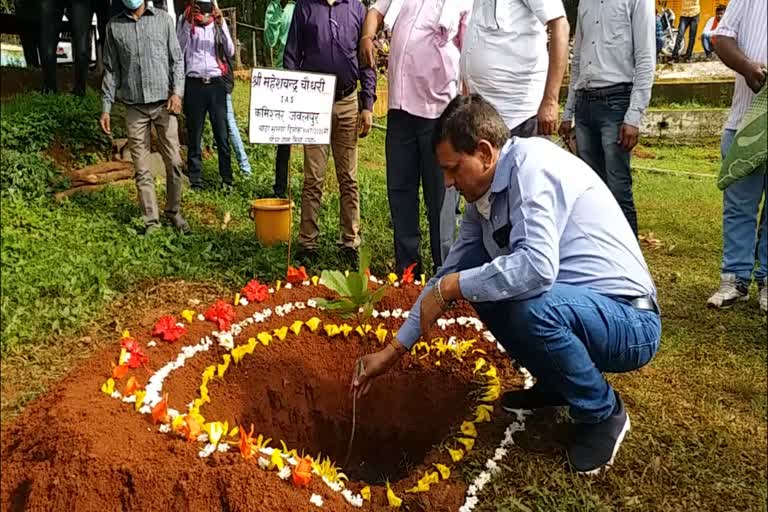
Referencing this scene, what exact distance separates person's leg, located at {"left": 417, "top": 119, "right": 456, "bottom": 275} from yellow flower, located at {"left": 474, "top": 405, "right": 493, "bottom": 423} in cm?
128

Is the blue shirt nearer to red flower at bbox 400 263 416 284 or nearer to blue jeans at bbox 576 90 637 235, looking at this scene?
red flower at bbox 400 263 416 284

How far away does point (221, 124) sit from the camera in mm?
5871

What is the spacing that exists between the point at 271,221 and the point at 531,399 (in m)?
2.46

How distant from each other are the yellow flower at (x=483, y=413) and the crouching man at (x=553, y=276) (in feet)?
1.39

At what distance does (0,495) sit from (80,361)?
1.99 feet

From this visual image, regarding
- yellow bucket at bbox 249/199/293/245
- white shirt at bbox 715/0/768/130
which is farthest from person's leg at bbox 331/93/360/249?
white shirt at bbox 715/0/768/130

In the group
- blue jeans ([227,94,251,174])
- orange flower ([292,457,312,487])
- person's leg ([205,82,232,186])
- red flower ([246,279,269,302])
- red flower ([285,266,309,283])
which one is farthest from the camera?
blue jeans ([227,94,251,174])

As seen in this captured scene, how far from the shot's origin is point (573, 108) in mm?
4141

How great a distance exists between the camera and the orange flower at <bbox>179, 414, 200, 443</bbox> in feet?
7.75

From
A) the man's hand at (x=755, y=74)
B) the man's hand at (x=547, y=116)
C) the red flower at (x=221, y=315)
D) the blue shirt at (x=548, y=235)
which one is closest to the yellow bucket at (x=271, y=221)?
the red flower at (x=221, y=315)

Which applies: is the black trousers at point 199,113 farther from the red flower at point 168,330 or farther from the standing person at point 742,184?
the standing person at point 742,184

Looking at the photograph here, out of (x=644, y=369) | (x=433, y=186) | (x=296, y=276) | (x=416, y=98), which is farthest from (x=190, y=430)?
(x=416, y=98)

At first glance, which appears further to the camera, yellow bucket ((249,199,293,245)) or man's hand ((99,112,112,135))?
yellow bucket ((249,199,293,245))

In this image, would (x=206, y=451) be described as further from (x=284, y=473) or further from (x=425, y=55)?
(x=425, y=55)
